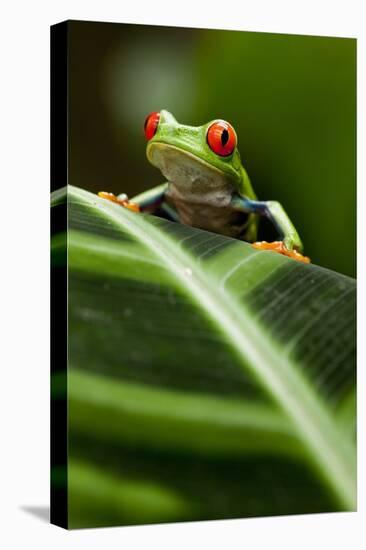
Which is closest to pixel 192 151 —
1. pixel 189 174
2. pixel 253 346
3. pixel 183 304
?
pixel 189 174

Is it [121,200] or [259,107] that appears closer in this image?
[121,200]

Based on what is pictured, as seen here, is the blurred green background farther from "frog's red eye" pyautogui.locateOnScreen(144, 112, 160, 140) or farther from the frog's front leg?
the frog's front leg

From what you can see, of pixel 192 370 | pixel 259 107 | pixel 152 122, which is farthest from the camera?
pixel 259 107

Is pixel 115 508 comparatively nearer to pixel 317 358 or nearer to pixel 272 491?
pixel 272 491

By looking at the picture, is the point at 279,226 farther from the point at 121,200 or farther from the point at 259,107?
the point at 121,200

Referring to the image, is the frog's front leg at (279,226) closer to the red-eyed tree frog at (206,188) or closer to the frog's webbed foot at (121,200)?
the red-eyed tree frog at (206,188)

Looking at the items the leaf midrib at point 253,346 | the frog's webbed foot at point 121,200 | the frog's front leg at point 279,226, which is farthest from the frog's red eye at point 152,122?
the frog's front leg at point 279,226
